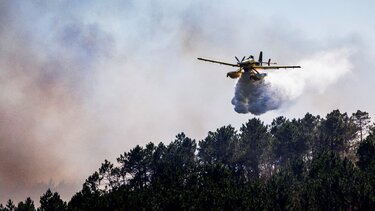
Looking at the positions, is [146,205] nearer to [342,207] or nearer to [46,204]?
[46,204]

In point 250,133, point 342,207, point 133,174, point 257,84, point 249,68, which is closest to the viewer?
point 249,68

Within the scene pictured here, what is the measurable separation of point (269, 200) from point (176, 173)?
21592 millimetres

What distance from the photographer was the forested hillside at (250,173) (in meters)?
62.2

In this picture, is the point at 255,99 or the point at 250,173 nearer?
the point at 255,99

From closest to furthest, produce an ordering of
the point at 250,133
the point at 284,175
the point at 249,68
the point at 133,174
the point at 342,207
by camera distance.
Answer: the point at 249,68, the point at 342,207, the point at 284,175, the point at 133,174, the point at 250,133

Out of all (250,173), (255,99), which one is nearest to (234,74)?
(255,99)

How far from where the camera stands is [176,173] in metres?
80.9

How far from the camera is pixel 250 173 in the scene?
109 m

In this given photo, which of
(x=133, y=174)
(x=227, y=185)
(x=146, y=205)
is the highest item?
(x=133, y=174)

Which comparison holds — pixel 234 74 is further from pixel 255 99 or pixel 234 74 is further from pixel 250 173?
pixel 250 173

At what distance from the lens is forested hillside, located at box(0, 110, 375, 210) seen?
62188mm

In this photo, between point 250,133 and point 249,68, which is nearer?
point 249,68

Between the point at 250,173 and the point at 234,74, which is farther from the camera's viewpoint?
the point at 250,173

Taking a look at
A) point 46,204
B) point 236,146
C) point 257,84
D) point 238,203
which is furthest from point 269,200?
point 236,146
